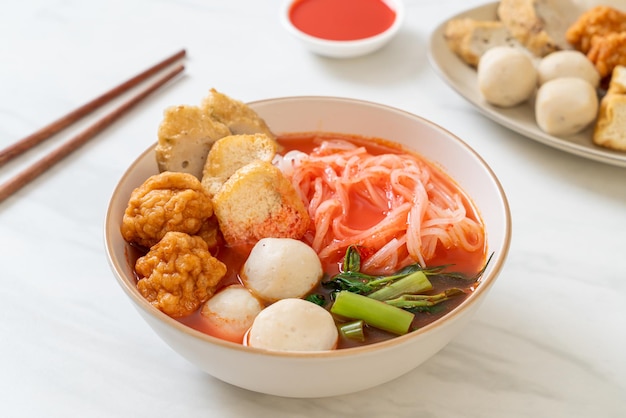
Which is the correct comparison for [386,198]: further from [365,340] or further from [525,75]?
[525,75]

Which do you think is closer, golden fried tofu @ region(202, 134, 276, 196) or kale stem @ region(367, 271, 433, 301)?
kale stem @ region(367, 271, 433, 301)

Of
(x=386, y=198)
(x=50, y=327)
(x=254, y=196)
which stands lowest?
(x=50, y=327)

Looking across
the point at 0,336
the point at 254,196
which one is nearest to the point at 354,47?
the point at 254,196

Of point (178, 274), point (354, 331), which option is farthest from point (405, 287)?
point (178, 274)

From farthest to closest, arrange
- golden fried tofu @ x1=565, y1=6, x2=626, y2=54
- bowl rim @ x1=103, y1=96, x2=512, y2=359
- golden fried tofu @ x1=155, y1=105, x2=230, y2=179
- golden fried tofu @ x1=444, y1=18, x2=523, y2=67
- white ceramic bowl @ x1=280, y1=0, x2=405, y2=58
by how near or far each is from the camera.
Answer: white ceramic bowl @ x1=280, y1=0, x2=405, y2=58 → golden fried tofu @ x1=444, y1=18, x2=523, y2=67 → golden fried tofu @ x1=565, y1=6, x2=626, y2=54 → golden fried tofu @ x1=155, y1=105, x2=230, y2=179 → bowl rim @ x1=103, y1=96, x2=512, y2=359

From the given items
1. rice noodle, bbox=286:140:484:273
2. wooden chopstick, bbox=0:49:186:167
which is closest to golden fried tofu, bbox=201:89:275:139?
rice noodle, bbox=286:140:484:273

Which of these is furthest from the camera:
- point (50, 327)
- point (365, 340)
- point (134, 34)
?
point (134, 34)

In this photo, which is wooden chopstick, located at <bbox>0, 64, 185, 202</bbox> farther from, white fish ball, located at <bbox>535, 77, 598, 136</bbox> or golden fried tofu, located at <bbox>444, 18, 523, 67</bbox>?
white fish ball, located at <bbox>535, 77, 598, 136</bbox>
